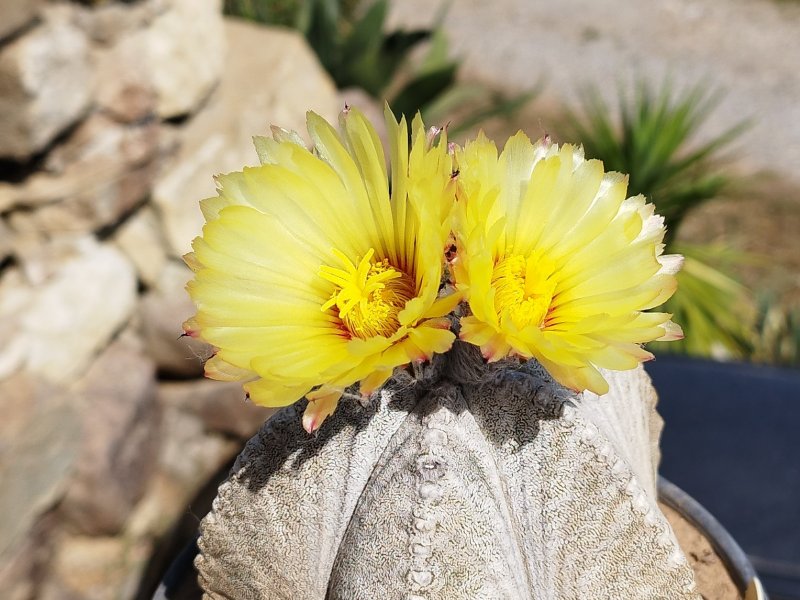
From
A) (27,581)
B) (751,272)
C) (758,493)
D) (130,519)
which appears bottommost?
(751,272)

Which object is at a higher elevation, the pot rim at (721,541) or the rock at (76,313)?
the pot rim at (721,541)

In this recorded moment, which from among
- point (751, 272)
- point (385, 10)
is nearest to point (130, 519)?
point (385, 10)

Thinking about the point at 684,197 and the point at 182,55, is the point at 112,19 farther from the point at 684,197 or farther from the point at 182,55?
the point at 684,197

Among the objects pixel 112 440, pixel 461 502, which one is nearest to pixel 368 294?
pixel 461 502

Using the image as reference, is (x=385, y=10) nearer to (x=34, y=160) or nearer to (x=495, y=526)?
(x=34, y=160)

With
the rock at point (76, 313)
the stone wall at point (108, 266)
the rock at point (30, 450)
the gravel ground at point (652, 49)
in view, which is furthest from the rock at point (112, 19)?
the gravel ground at point (652, 49)

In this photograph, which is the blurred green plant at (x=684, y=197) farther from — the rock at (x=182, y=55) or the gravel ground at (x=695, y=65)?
the rock at (x=182, y=55)

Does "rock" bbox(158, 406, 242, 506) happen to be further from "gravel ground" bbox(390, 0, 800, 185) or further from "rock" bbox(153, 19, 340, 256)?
"gravel ground" bbox(390, 0, 800, 185)
